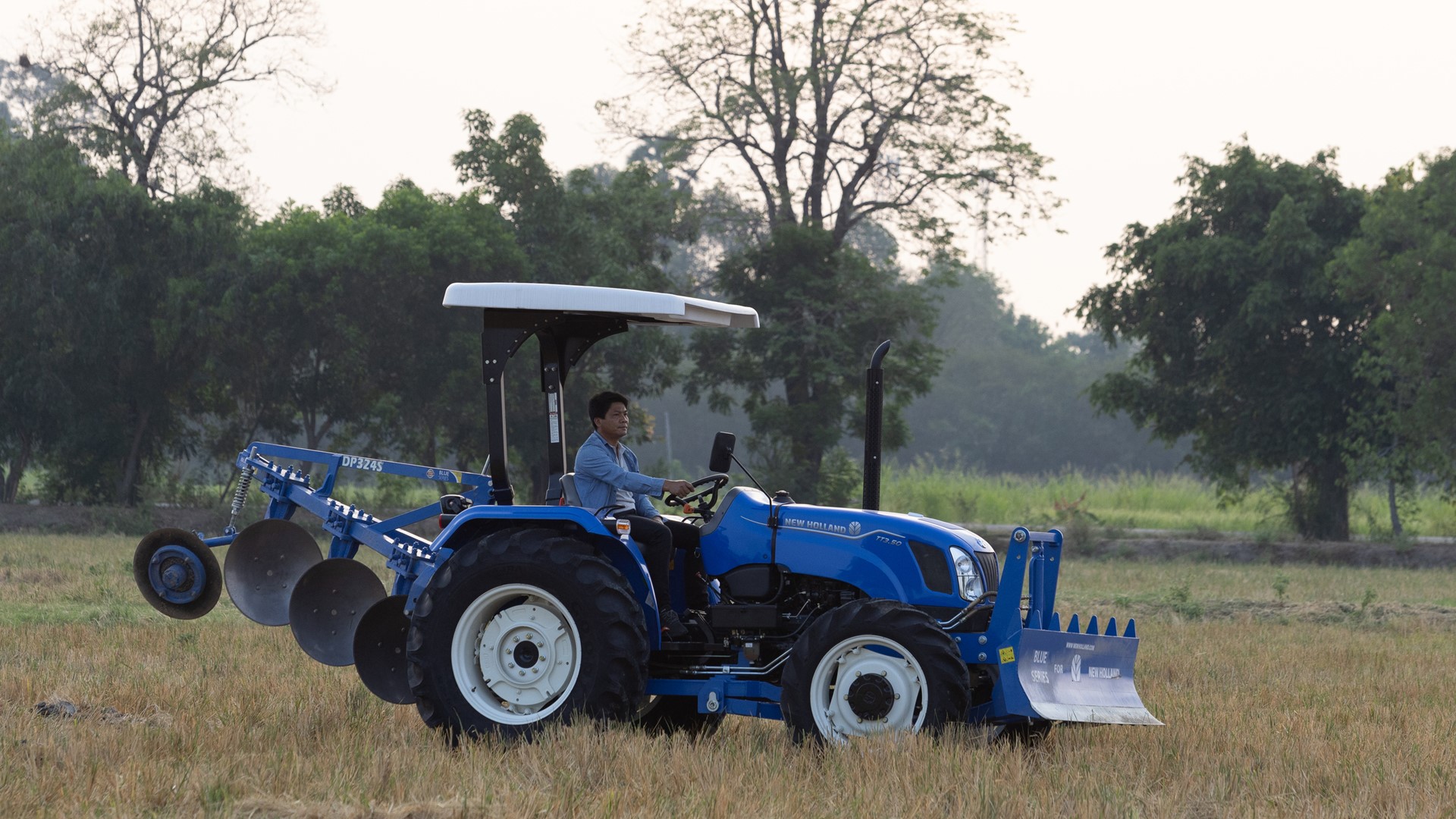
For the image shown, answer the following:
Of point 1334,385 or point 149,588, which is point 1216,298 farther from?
point 149,588

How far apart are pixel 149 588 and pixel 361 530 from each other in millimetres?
1262

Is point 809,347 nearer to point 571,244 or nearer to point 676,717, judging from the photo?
point 571,244

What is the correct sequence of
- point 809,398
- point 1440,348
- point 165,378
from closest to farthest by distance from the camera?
1. point 1440,348
2. point 165,378
3. point 809,398

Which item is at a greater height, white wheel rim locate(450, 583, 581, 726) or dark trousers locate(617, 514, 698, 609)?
dark trousers locate(617, 514, 698, 609)

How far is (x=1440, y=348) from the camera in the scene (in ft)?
81.7

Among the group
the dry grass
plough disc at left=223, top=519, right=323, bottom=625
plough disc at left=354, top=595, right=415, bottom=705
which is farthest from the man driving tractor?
plough disc at left=223, top=519, right=323, bottom=625

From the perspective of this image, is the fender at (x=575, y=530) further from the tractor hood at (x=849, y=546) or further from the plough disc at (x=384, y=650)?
the plough disc at (x=384, y=650)

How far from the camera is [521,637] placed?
7121mm

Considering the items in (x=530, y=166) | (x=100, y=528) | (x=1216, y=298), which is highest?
(x=530, y=166)

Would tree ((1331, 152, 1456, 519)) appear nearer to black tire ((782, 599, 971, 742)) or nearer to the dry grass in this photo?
the dry grass

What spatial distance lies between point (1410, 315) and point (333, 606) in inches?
844

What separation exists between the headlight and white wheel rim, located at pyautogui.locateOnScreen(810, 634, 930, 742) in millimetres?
Answer: 545

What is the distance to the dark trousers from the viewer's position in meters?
7.11

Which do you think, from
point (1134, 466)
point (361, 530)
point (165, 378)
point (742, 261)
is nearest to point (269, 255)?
point (165, 378)
